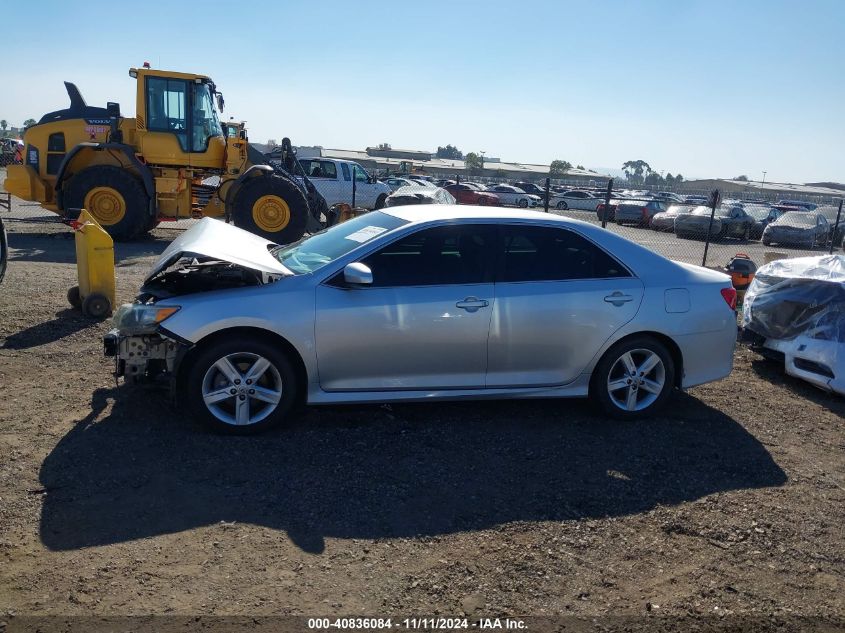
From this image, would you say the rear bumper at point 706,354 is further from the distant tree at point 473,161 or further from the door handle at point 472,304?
the distant tree at point 473,161

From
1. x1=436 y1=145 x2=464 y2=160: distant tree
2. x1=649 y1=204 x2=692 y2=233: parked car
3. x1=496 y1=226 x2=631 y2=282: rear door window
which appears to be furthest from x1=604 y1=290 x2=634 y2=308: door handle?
x1=436 y1=145 x2=464 y2=160: distant tree

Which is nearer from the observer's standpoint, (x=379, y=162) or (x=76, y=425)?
(x=76, y=425)

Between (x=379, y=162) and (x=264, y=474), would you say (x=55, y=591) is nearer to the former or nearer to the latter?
(x=264, y=474)

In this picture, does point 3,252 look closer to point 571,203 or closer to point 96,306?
point 96,306

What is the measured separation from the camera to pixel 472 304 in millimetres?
5023

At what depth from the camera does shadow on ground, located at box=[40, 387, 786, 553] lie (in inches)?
150

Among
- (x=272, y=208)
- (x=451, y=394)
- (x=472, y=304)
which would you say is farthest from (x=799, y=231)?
(x=451, y=394)

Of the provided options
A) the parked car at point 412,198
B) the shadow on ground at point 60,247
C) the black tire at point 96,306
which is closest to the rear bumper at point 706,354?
the black tire at point 96,306

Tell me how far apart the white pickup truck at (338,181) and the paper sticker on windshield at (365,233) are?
52.3ft

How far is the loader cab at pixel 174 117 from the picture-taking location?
45.2 feet

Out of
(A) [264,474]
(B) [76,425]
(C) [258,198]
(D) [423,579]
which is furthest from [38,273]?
(D) [423,579]

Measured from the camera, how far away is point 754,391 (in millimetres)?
6559

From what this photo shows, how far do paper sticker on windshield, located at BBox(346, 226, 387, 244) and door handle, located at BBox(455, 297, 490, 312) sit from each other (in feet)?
2.69

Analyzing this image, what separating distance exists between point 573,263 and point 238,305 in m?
2.49
